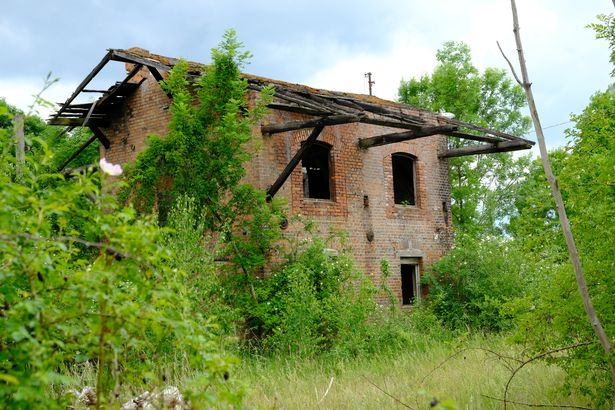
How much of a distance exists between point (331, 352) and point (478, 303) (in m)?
5.55

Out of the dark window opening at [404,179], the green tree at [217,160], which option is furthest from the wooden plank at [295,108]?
the dark window opening at [404,179]

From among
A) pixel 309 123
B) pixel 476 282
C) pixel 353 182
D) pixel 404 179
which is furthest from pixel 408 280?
pixel 309 123

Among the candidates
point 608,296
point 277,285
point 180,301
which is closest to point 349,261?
point 277,285

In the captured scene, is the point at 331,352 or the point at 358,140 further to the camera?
the point at 358,140

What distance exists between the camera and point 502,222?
3484cm

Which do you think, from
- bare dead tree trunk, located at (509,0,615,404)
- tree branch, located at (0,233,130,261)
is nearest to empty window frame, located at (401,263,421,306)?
bare dead tree trunk, located at (509,0,615,404)

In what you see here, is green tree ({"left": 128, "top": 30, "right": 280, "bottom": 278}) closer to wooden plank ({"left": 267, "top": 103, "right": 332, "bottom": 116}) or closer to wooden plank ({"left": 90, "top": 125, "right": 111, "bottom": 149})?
wooden plank ({"left": 267, "top": 103, "right": 332, "bottom": 116})

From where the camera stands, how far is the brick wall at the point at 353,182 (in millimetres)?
15328

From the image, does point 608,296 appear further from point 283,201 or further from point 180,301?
point 283,201

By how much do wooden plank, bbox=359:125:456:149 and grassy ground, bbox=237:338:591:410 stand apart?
17.1 feet

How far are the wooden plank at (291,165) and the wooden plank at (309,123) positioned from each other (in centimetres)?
16

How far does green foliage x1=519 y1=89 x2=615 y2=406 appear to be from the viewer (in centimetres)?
639

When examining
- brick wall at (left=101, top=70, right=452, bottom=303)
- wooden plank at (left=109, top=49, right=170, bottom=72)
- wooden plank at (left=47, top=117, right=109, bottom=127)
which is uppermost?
wooden plank at (left=109, top=49, right=170, bottom=72)

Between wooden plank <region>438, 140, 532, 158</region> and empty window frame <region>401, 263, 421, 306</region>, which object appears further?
empty window frame <region>401, 263, 421, 306</region>
